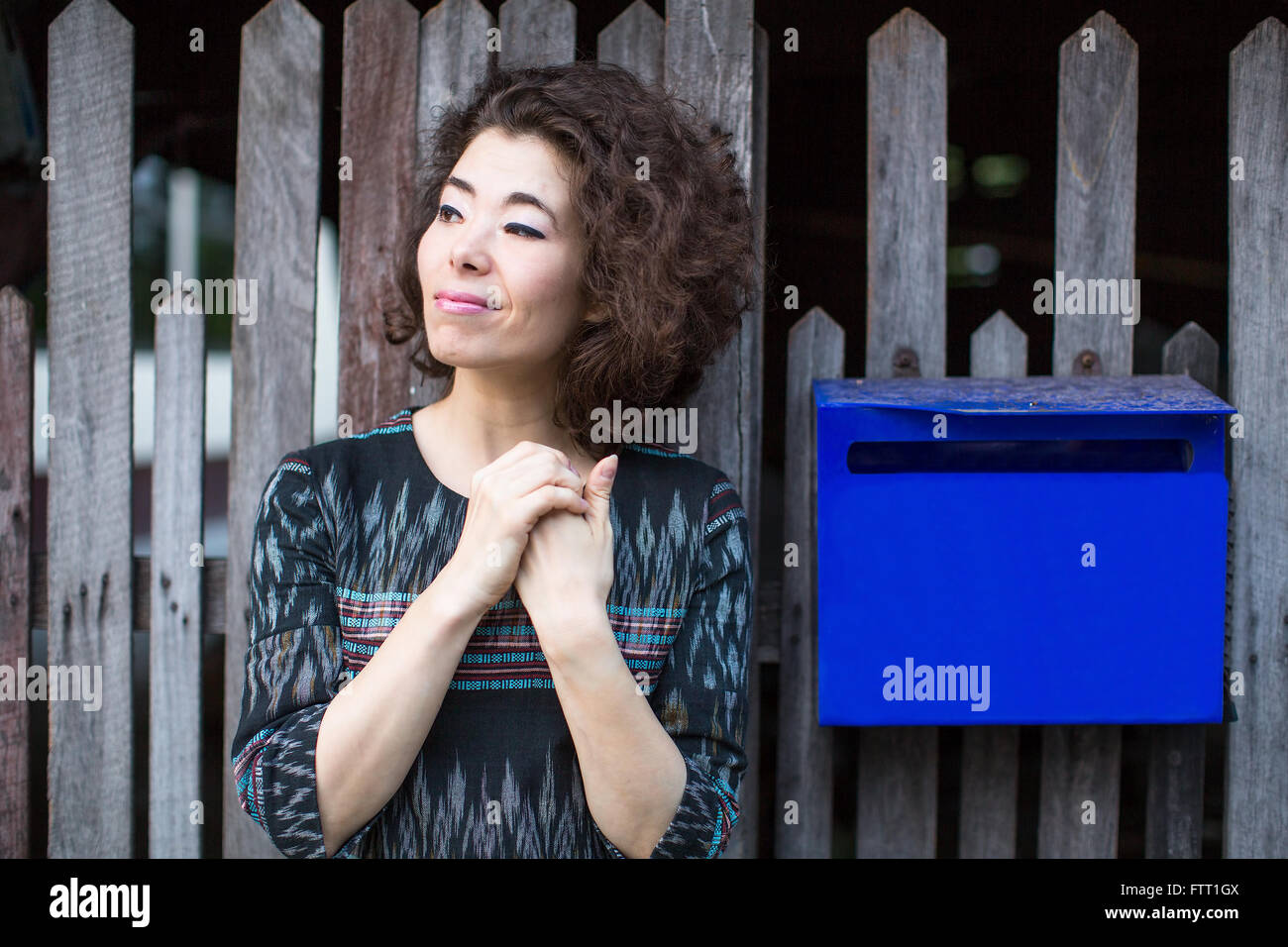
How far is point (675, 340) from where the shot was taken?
1.65m

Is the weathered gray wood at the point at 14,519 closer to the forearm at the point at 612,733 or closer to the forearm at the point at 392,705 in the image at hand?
the forearm at the point at 392,705

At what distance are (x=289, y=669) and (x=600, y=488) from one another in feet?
1.71

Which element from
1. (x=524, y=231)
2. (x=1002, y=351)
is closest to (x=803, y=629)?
(x=1002, y=351)

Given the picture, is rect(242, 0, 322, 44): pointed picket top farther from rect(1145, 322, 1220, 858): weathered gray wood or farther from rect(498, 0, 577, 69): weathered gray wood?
rect(1145, 322, 1220, 858): weathered gray wood

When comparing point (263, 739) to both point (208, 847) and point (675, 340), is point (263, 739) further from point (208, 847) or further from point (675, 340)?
point (208, 847)

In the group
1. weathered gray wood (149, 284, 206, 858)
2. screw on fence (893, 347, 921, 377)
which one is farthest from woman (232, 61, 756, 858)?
weathered gray wood (149, 284, 206, 858)

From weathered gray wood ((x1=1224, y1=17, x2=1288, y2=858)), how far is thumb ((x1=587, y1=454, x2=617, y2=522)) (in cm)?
133

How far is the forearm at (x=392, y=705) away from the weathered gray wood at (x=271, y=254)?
2.53ft

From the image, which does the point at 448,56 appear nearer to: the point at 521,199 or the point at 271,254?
the point at 271,254

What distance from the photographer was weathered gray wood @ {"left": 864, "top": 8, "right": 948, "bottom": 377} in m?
2.02

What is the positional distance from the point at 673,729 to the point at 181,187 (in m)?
4.38

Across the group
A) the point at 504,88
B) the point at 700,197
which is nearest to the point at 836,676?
the point at 700,197

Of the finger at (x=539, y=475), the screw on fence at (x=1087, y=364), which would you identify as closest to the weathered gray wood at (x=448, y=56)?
the finger at (x=539, y=475)

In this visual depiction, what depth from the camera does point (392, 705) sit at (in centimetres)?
137
